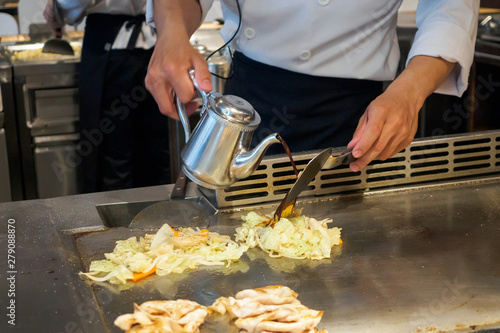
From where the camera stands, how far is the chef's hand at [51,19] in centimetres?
334

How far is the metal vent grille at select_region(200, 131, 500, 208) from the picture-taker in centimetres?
165

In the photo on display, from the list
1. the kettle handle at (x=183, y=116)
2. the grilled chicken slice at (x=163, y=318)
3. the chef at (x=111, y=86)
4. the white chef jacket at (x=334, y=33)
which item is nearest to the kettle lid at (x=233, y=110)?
the kettle handle at (x=183, y=116)

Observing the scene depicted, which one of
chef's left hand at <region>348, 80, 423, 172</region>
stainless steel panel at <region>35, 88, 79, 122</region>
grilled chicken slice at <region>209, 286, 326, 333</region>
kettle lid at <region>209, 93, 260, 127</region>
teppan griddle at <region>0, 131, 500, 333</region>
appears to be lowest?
stainless steel panel at <region>35, 88, 79, 122</region>

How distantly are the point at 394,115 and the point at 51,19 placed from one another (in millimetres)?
2541

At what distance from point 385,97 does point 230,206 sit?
0.50m

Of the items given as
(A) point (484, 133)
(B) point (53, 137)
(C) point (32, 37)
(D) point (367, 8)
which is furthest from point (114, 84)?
(A) point (484, 133)

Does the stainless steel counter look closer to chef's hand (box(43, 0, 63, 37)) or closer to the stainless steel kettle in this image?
the stainless steel kettle

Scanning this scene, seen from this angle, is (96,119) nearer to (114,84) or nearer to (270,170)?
(114,84)

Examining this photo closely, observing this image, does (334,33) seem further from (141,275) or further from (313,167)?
(141,275)

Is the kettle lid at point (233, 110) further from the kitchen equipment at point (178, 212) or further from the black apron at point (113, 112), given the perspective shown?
the black apron at point (113, 112)

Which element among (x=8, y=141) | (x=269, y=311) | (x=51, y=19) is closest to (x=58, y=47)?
(x=51, y=19)

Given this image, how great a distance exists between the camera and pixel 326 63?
1.83 meters

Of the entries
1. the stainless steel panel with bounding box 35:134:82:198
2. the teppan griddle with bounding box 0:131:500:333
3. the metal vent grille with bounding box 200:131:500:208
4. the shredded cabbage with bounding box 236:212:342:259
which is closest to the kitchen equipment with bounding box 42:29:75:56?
the stainless steel panel with bounding box 35:134:82:198

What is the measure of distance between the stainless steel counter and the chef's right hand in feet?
1.05
